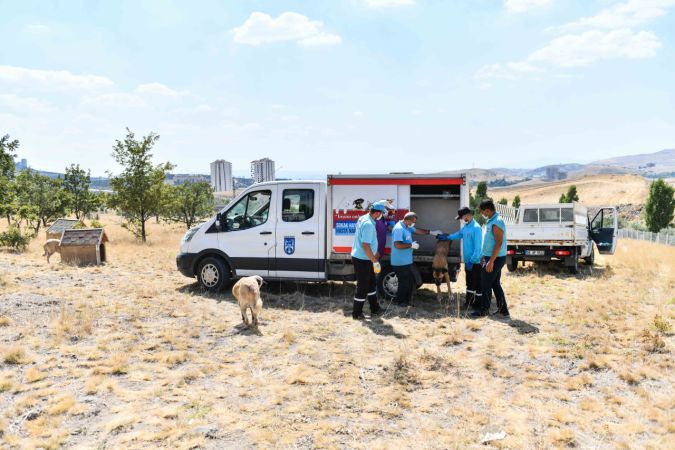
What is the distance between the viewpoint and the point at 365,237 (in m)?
7.78

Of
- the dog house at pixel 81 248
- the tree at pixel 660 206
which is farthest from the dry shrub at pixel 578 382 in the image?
the tree at pixel 660 206

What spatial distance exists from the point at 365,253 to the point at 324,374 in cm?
270

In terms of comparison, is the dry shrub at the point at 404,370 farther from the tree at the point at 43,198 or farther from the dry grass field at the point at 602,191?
the dry grass field at the point at 602,191

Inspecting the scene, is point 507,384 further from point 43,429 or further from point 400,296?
point 43,429

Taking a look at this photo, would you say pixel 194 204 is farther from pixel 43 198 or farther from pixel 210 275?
pixel 210 275

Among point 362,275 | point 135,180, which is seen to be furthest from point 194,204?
point 362,275

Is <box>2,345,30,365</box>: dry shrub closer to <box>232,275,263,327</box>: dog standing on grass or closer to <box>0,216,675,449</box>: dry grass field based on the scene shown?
<box>0,216,675,449</box>: dry grass field

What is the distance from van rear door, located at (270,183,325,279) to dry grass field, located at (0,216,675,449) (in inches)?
27.0

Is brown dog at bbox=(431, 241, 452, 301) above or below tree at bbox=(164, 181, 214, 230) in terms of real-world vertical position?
below

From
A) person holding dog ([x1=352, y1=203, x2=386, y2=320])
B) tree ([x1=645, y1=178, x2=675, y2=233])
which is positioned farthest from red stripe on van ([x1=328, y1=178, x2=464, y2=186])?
tree ([x1=645, y1=178, x2=675, y2=233])

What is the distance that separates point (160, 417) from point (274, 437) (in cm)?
116

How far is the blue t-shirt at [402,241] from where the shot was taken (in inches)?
330

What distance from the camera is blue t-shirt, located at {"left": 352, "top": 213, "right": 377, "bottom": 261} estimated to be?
25.6 feet

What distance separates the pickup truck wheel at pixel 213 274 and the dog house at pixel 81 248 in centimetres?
593
